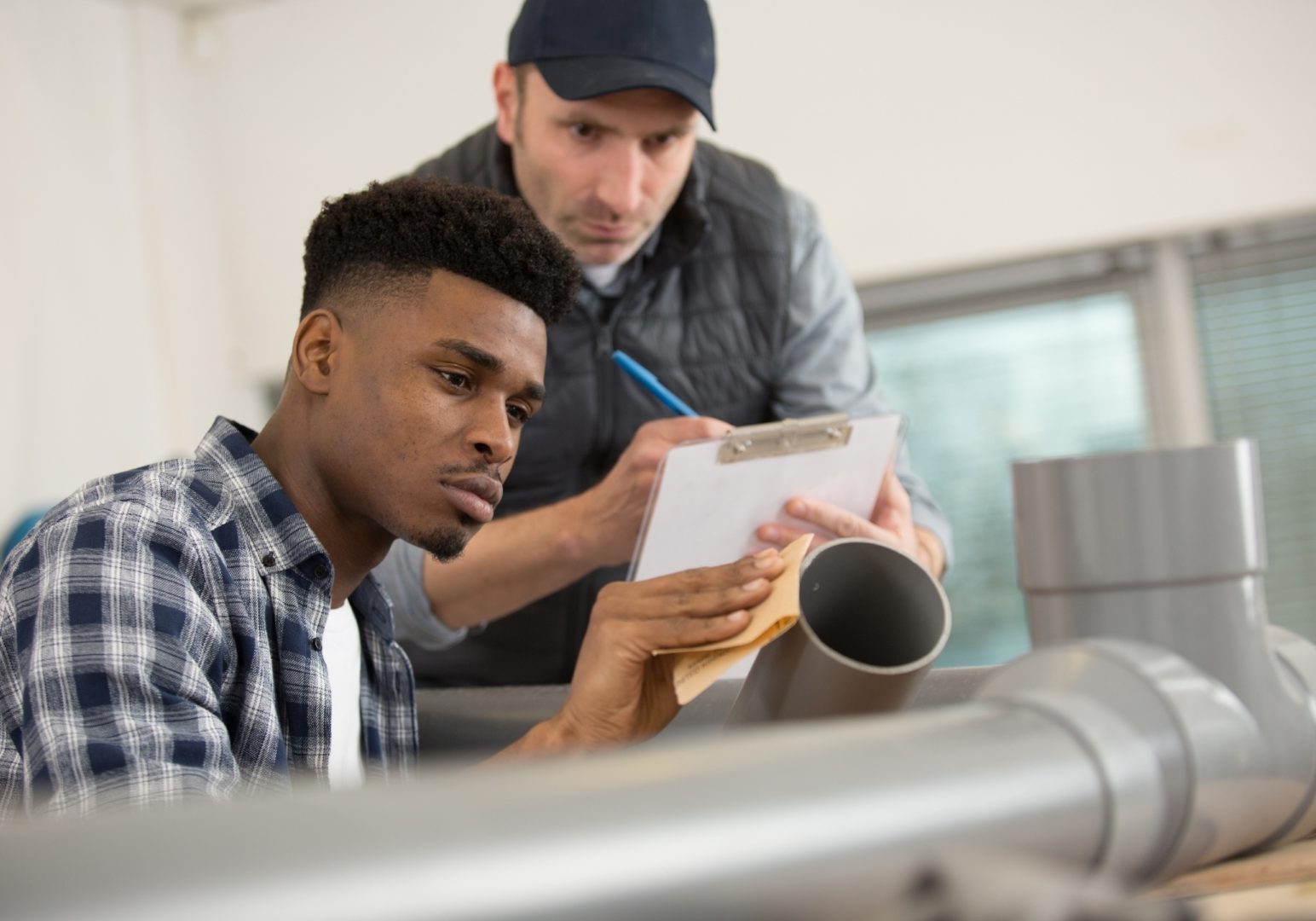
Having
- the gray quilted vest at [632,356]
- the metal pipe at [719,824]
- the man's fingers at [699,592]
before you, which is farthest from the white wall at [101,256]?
the metal pipe at [719,824]

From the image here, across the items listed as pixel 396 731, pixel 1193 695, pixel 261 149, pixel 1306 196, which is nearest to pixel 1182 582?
pixel 1193 695

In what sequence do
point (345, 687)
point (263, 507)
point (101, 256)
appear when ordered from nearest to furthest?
point (263, 507), point (345, 687), point (101, 256)

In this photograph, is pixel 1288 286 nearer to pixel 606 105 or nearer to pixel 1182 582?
pixel 606 105

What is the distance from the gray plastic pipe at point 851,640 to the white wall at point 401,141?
2645 mm

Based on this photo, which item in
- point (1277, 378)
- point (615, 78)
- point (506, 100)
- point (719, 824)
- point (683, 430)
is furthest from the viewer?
point (1277, 378)

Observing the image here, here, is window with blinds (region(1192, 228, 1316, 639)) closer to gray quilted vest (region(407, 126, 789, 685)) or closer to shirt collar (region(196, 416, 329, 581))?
gray quilted vest (region(407, 126, 789, 685))

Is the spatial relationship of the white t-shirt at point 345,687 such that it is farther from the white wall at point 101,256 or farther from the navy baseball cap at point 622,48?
the white wall at point 101,256

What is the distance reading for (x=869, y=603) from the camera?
→ 0.87 meters

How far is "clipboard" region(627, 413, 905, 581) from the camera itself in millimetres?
1202

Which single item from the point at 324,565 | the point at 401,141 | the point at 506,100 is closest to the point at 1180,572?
the point at 324,565

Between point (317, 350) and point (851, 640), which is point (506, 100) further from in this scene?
point (851, 640)

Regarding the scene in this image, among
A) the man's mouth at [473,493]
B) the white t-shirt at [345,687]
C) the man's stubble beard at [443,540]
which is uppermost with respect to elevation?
the man's mouth at [473,493]

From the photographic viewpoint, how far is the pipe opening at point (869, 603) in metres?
0.83

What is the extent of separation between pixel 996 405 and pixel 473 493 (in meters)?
2.76
